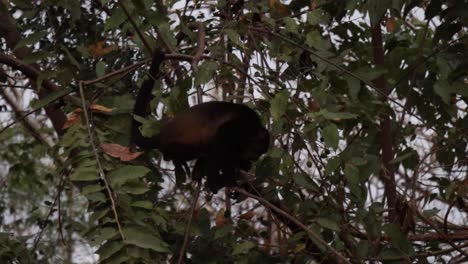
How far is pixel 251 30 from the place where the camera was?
3.65m

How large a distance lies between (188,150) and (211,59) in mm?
822

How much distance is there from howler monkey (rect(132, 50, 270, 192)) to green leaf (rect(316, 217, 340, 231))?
0.64m

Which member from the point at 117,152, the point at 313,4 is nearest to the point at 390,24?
the point at 313,4

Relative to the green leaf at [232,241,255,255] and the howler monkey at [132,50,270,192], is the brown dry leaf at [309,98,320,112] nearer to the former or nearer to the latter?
the howler monkey at [132,50,270,192]

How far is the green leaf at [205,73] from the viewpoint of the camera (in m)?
2.87

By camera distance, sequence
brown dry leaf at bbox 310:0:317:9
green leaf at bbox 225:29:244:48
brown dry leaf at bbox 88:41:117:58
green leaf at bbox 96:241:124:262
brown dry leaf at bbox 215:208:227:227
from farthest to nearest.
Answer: brown dry leaf at bbox 88:41:117:58
brown dry leaf at bbox 310:0:317:9
brown dry leaf at bbox 215:208:227:227
green leaf at bbox 225:29:244:48
green leaf at bbox 96:241:124:262

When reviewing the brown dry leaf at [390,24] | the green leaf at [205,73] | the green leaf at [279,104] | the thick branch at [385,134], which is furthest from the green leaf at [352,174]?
the brown dry leaf at [390,24]

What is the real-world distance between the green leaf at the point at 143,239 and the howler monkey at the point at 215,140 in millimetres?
1203

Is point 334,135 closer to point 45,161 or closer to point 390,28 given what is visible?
point 390,28

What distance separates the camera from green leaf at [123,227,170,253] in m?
2.29

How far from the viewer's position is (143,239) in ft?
7.62

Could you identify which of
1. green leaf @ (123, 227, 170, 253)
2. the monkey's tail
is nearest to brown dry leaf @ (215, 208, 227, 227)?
the monkey's tail

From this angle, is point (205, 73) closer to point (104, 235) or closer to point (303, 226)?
point (303, 226)

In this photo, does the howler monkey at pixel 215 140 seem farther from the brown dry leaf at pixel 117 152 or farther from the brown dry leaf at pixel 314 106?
the brown dry leaf at pixel 117 152
